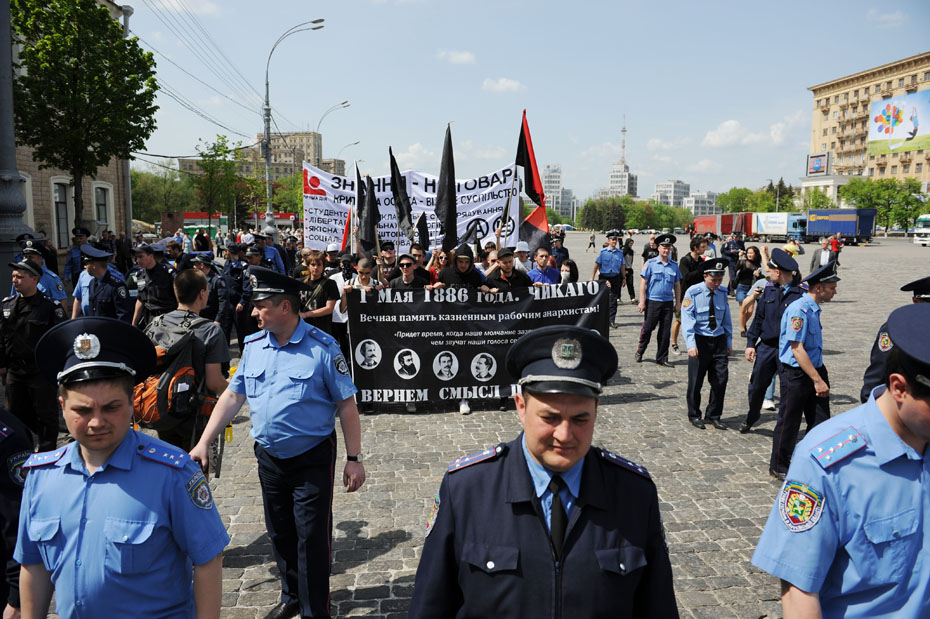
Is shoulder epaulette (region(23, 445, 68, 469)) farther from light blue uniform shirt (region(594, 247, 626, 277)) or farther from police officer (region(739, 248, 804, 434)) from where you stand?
light blue uniform shirt (region(594, 247, 626, 277))

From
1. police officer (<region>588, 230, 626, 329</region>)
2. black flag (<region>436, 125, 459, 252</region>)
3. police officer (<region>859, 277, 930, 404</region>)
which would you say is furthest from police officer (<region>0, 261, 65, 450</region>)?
police officer (<region>588, 230, 626, 329</region>)

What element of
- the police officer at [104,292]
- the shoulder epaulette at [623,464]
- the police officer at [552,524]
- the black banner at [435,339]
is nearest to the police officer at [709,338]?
the black banner at [435,339]

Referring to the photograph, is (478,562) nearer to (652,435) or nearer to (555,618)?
(555,618)

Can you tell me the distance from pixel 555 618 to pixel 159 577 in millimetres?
1431

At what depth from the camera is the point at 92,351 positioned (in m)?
2.32

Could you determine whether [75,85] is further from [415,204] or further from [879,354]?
[879,354]

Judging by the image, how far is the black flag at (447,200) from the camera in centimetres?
926

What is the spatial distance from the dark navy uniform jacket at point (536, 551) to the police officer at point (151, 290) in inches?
287

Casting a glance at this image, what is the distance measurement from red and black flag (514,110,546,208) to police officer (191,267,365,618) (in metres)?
6.84

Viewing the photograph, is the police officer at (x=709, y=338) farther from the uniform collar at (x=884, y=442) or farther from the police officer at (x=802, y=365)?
the uniform collar at (x=884, y=442)

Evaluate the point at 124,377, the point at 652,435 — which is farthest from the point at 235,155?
Answer: the point at 124,377

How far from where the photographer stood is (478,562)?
191cm

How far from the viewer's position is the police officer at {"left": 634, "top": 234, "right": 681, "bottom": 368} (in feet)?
35.8

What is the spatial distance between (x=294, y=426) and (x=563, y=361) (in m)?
2.28
